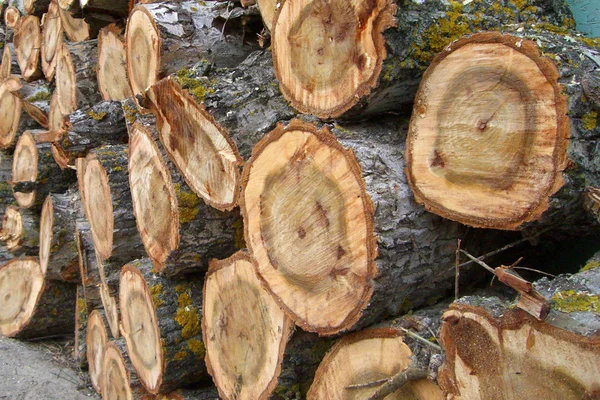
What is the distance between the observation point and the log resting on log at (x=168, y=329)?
8.21 feet

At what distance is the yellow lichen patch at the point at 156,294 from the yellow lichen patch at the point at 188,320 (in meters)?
0.09

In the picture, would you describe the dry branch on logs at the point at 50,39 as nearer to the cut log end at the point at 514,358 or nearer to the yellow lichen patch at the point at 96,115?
the yellow lichen patch at the point at 96,115

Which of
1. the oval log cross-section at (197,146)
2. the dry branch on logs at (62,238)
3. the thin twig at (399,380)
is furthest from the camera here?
the dry branch on logs at (62,238)

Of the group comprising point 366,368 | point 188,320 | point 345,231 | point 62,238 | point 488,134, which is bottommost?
point 62,238

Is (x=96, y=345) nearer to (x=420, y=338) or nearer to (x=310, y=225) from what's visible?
(x=310, y=225)

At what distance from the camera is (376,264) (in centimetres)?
150

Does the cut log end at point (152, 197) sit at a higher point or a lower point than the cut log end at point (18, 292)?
higher

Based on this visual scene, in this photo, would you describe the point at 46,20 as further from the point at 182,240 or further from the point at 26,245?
the point at 182,240

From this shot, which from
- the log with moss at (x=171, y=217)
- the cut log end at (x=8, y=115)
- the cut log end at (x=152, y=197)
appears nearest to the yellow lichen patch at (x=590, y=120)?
the log with moss at (x=171, y=217)

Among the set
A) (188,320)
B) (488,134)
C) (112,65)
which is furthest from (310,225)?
(112,65)

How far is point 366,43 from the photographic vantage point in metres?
1.58

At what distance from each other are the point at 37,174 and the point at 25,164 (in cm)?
38

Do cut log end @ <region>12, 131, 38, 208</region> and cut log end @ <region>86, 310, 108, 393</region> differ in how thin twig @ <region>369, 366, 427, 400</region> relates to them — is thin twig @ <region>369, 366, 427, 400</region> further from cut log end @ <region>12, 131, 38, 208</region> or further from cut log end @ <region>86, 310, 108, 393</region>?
cut log end @ <region>12, 131, 38, 208</region>

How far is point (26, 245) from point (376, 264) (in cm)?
409
